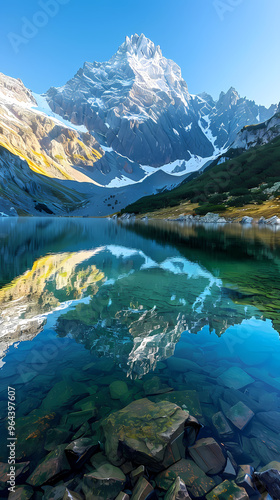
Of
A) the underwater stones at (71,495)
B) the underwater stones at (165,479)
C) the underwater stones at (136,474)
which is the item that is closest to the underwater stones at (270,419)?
the underwater stones at (165,479)

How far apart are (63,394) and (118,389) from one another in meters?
1.83

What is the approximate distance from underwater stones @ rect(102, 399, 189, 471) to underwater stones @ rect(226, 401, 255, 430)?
1.58 metres

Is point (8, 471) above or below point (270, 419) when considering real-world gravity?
above

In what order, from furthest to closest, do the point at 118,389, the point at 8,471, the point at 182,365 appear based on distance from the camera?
the point at 182,365
the point at 118,389
the point at 8,471

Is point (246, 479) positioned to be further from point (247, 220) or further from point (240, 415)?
point (247, 220)

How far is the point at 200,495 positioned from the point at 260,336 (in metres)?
8.47

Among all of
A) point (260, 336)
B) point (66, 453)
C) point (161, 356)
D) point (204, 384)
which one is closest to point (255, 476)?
point (204, 384)

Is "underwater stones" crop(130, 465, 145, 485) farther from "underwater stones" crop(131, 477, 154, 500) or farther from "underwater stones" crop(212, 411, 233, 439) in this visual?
"underwater stones" crop(212, 411, 233, 439)

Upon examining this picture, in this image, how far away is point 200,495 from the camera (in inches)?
184

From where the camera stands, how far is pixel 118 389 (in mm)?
7918

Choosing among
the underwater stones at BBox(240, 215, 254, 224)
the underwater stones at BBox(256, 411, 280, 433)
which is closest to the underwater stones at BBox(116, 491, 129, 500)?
the underwater stones at BBox(256, 411, 280, 433)

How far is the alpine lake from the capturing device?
5.02 meters

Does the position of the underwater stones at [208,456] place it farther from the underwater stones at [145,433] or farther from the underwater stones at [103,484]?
the underwater stones at [103,484]

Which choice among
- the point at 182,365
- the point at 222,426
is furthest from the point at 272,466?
the point at 182,365
